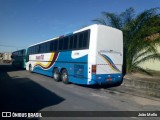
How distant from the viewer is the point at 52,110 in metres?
7.28

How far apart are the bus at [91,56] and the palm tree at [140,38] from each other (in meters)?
2.72

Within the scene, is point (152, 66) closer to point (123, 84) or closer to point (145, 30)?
point (145, 30)

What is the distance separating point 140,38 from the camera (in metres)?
14.8

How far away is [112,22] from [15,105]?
1161 cm

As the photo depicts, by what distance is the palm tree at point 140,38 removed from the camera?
46.8 feet

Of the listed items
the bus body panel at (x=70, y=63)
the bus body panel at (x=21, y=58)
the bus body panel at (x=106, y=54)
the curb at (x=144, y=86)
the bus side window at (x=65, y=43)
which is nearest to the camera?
the curb at (x=144, y=86)

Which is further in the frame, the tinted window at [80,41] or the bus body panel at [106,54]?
the tinted window at [80,41]

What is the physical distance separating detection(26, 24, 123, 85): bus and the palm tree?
8.93 ft

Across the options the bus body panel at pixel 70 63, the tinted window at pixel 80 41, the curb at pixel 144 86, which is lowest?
the curb at pixel 144 86

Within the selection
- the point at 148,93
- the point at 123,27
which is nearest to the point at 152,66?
the point at 123,27

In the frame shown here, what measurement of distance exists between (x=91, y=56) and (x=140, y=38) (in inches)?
211

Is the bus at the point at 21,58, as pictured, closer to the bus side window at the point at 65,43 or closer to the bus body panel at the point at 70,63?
the bus body panel at the point at 70,63

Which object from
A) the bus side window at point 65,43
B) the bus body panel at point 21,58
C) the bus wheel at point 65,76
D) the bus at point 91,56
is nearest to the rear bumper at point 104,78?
the bus at point 91,56

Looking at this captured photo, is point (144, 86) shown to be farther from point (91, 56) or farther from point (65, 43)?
point (65, 43)
